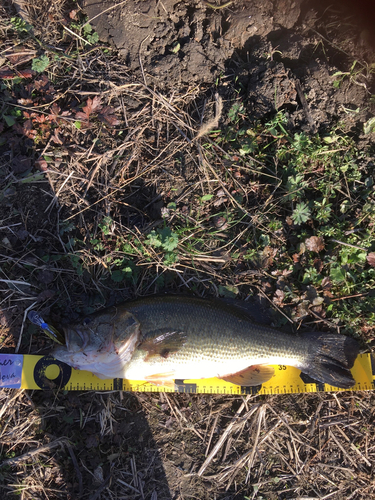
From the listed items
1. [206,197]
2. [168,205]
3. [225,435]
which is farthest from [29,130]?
[225,435]

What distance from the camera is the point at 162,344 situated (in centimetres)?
325

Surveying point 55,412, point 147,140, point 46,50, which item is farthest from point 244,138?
point 55,412

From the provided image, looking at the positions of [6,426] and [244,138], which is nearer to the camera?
[6,426]

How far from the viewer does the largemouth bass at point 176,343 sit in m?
3.20

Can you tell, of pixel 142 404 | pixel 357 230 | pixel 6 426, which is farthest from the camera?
pixel 357 230

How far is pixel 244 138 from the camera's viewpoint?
3982 millimetres

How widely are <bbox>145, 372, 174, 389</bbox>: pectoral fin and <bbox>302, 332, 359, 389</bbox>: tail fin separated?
1670 mm

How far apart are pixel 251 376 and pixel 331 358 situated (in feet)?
3.49

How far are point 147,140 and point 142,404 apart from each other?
11.1 ft

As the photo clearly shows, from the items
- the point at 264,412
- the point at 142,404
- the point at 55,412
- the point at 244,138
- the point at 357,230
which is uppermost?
the point at 244,138

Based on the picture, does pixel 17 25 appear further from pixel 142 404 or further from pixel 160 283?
pixel 142 404

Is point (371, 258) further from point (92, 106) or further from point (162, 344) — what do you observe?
point (92, 106)

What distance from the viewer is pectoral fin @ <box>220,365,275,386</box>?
11.7ft

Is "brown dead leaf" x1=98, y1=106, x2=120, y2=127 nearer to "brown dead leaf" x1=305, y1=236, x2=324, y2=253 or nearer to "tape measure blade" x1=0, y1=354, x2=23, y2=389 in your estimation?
"brown dead leaf" x1=305, y1=236, x2=324, y2=253
